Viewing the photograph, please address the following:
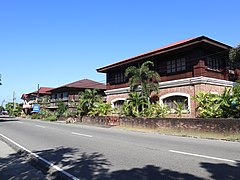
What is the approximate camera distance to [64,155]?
349 inches

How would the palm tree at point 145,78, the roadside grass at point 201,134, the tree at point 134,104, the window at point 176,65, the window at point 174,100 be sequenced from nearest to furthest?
1. the roadside grass at point 201,134
2. the window at point 174,100
3. the window at point 176,65
4. the palm tree at point 145,78
5. the tree at point 134,104

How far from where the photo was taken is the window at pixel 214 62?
22.5 meters

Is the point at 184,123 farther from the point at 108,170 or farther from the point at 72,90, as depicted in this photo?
the point at 72,90

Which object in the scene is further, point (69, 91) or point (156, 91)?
point (69, 91)

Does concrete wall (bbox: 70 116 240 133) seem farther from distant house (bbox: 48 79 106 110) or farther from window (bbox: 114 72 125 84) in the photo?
distant house (bbox: 48 79 106 110)

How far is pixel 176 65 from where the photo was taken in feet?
77.7

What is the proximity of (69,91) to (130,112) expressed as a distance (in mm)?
31046

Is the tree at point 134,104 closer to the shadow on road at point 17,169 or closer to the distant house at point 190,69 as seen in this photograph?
the distant house at point 190,69

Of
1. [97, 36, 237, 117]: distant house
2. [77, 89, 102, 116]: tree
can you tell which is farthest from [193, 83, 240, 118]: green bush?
[77, 89, 102, 116]: tree

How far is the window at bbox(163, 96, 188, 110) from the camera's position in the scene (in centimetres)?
2200

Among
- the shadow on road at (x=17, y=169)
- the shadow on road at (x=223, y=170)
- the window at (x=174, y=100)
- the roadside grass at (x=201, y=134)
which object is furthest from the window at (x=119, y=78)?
the shadow on road at (x=223, y=170)

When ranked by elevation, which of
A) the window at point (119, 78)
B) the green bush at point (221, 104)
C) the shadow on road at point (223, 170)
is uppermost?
the window at point (119, 78)

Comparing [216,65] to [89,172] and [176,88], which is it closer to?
[176,88]

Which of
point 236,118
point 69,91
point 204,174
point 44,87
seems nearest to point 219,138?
point 236,118
